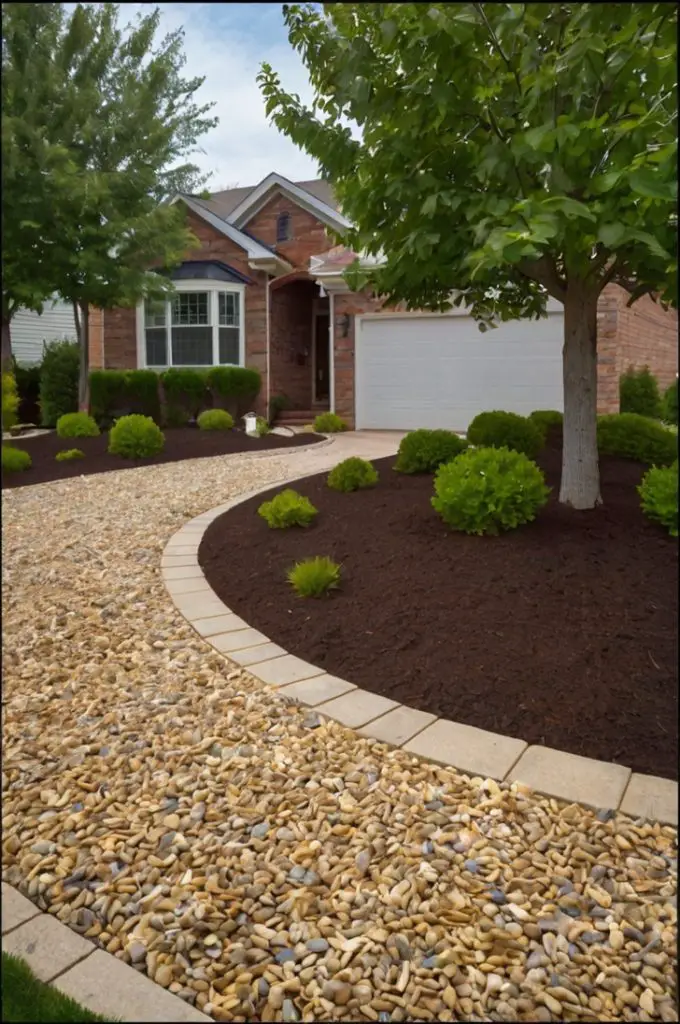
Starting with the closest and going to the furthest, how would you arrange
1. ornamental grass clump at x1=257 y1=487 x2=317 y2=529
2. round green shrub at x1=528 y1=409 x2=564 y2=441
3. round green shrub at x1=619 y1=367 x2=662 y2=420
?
1. ornamental grass clump at x1=257 y1=487 x2=317 y2=529
2. round green shrub at x1=528 y1=409 x2=564 y2=441
3. round green shrub at x1=619 y1=367 x2=662 y2=420

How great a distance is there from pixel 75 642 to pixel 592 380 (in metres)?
3.63

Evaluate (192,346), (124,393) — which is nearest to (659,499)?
(124,393)

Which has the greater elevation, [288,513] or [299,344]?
[299,344]

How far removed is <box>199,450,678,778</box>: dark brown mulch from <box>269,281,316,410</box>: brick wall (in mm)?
10484

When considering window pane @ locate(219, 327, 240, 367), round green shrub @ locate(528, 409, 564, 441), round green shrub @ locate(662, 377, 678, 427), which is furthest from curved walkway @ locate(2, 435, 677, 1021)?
window pane @ locate(219, 327, 240, 367)

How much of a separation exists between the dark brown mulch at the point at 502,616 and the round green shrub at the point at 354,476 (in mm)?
740

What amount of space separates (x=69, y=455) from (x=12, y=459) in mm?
2052

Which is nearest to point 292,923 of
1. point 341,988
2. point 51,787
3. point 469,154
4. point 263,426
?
point 341,988

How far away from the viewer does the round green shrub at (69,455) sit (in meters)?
2.95

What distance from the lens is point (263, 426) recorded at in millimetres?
11852

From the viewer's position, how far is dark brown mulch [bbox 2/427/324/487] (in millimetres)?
1776

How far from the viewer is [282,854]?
1940 mm

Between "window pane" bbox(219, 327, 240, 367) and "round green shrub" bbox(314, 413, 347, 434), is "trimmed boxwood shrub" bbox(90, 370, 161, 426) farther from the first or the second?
"round green shrub" bbox(314, 413, 347, 434)

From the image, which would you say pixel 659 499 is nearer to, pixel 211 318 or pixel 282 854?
pixel 282 854
